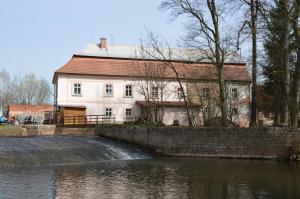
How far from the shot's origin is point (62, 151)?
92.0ft

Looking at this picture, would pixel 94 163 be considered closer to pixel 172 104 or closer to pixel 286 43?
pixel 286 43

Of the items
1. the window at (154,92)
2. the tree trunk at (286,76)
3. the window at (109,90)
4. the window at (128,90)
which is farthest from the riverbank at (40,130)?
the tree trunk at (286,76)

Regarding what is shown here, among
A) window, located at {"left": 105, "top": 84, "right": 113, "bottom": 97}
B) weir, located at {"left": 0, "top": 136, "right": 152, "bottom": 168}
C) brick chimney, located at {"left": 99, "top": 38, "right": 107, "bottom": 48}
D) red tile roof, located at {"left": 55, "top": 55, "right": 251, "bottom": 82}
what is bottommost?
weir, located at {"left": 0, "top": 136, "right": 152, "bottom": 168}

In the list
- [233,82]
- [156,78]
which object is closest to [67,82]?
[156,78]

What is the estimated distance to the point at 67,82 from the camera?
181 feet

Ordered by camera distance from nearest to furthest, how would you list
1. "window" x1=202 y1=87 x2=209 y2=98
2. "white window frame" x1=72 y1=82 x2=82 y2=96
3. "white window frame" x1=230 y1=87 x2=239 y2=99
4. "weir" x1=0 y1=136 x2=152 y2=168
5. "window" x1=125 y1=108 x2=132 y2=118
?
"weir" x1=0 y1=136 x2=152 y2=168 → "window" x1=202 y1=87 x2=209 y2=98 → "white window frame" x1=230 y1=87 x2=239 y2=99 → "white window frame" x1=72 y1=82 x2=82 y2=96 → "window" x1=125 y1=108 x2=132 y2=118

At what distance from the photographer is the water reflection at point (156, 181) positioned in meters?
15.5

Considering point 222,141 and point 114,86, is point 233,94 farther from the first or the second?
point 222,141

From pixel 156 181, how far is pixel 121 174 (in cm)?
265

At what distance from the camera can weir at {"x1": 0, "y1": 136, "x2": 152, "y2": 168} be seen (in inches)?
982

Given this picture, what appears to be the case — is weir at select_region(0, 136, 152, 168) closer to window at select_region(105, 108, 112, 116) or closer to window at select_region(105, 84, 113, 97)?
window at select_region(105, 108, 112, 116)

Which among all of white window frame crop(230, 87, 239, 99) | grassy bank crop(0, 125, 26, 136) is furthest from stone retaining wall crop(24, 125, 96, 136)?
white window frame crop(230, 87, 239, 99)

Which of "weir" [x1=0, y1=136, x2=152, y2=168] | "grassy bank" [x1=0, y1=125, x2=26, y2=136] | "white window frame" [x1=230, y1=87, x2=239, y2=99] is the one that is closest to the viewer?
"weir" [x1=0, y1=136, x2=152, y2=168]

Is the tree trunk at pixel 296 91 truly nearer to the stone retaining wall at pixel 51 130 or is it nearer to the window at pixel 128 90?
the stone retaining wall at pixel 51 130
